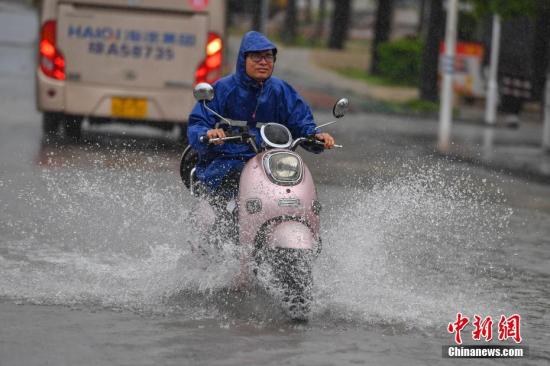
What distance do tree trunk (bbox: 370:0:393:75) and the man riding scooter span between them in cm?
3182

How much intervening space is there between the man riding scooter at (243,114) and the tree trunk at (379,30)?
31.8 meters

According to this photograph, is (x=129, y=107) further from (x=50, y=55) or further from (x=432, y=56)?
(x=432, y=56)

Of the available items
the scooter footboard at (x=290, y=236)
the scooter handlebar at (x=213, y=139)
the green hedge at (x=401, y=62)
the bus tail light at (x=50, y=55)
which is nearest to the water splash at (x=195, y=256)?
the scooter footboard at (x=290, y=236)

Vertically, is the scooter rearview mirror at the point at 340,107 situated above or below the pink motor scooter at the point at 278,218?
above

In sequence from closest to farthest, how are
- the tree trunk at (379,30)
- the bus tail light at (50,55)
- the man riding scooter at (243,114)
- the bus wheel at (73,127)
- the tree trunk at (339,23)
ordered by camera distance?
the man riding scooter at (243,114) → the bus tail light at (50,55) → the bus wheel at (73,127) → the tree trunk at (379,30) → the tree trunk at (339,23)

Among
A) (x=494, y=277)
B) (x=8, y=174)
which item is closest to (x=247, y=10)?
(x=8, y=174)

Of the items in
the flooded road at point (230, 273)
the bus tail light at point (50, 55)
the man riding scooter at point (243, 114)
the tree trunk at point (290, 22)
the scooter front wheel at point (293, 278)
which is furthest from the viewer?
the tree trunk at point (290, 22)

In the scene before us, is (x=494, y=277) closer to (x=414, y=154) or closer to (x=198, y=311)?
(x=198, y=311)

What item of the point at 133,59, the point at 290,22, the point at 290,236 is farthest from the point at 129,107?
the point at 290,22

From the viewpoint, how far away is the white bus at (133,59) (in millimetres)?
17328

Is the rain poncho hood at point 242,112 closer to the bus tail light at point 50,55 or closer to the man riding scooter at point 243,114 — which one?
the man riding scooter at point 243,114

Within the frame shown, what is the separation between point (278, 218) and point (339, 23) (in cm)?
4142

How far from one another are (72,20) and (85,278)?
347 inches

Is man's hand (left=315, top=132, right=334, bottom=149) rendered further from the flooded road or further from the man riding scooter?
the flooded road
